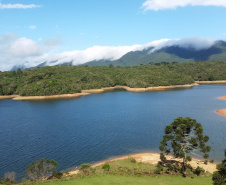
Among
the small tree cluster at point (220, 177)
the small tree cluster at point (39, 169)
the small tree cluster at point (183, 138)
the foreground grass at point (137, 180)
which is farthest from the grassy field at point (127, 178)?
the small tree cluster at point (220, 177)

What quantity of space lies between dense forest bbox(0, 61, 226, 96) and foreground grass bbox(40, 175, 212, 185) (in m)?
102

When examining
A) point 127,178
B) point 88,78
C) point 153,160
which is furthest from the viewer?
point 88,78

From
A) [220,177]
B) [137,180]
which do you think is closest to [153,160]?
[137,180]

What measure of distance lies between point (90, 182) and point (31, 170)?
9.27m

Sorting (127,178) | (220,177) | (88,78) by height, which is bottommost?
(127,178)

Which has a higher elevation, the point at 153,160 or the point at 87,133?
the point at 87,133

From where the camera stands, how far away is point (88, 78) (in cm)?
15638

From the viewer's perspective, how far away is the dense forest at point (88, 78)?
124m

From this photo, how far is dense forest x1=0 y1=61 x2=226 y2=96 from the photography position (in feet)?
407

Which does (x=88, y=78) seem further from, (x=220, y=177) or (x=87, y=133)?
(x=220, y=177)

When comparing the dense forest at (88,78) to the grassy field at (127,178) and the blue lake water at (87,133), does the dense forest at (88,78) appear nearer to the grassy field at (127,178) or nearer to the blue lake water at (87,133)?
the blue lake water at (87,133)

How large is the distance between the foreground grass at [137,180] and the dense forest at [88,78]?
101635 mm

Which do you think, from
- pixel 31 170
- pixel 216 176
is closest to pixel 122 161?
pixel 31 170

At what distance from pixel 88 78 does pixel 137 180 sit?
136 meters
